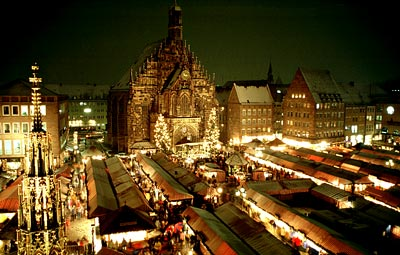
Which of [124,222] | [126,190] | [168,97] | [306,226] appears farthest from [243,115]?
[124,222]

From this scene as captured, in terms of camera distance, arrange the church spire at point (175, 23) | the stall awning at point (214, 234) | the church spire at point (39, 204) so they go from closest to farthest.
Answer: the church spire at point (39, 204) → the stall awning at point (214, 234) → the church spire at point (175, 23)

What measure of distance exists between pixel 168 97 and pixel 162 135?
553cm

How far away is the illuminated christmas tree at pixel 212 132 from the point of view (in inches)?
2041

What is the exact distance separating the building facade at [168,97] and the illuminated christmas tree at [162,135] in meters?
1.13

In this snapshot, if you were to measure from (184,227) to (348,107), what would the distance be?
50.4 meters

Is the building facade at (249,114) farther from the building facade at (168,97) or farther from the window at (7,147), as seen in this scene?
the window at (7,147)

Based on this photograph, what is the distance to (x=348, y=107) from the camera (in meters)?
63.6

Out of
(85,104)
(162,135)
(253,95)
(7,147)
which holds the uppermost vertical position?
(253,95)

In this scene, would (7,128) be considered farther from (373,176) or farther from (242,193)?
(373,176)

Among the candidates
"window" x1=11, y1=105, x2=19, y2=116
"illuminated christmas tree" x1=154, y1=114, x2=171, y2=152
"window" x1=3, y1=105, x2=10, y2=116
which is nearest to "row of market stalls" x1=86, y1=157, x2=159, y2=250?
"window" x1=11, y1=105, x2=19, y2=116

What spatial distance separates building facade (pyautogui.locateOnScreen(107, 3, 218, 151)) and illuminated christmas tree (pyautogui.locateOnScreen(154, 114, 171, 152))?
44.7 inches

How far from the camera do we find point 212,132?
172 feet

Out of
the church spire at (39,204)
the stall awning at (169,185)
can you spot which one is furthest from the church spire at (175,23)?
the church spire at (39,204)

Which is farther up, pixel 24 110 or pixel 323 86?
pixel 323 86
